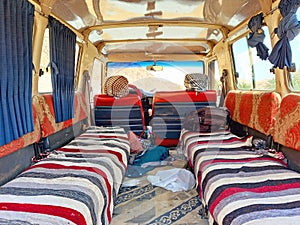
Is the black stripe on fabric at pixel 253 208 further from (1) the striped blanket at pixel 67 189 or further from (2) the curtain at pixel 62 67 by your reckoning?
(2) the curtain at pixel 62 67

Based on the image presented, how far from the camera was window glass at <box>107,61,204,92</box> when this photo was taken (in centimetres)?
600

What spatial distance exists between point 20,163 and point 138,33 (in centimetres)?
301

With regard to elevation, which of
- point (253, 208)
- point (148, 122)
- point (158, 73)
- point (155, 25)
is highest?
point (155, 25)

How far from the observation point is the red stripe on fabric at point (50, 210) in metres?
1.47

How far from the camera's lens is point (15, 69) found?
2.07 metres

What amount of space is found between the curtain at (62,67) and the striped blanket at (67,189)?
20.4 inches

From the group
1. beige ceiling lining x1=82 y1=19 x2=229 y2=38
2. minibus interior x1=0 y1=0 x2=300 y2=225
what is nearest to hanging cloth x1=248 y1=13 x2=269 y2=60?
minibus interior x1=0 y1=0 x2=300 y2=225

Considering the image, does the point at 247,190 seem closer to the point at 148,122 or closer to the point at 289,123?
the point at 289,123

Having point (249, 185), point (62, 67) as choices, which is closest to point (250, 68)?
point (249, 185)

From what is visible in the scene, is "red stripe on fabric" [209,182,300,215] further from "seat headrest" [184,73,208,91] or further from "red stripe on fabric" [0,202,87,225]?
"seat headrest" [184,73,208,91]

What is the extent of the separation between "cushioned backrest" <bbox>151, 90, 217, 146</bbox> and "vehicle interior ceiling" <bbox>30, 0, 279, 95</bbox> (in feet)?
1.73

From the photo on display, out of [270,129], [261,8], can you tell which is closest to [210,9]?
[261,8]

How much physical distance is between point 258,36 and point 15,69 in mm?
2312

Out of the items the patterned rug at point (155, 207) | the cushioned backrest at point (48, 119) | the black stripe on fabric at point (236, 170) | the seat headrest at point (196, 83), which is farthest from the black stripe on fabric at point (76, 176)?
the seat headrest at point (196, 83)
